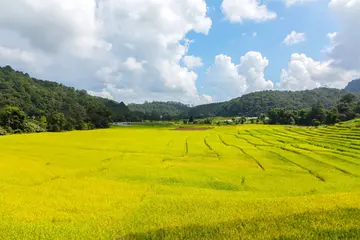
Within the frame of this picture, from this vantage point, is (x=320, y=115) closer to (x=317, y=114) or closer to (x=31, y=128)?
(x=317, y=114)

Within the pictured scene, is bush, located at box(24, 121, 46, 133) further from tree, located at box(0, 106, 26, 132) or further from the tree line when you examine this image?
the tree line

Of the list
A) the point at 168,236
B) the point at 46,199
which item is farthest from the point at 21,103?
the point at 168,236

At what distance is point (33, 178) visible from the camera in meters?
17.2

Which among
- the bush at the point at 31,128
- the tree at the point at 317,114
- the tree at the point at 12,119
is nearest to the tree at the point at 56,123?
the bush at the point at 31,128

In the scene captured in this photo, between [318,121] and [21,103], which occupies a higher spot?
[21,103]

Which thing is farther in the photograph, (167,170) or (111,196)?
(167,170)

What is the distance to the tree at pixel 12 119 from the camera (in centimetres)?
6184

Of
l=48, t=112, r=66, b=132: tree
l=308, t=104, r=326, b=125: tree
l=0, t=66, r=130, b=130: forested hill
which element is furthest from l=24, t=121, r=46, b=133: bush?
l=308, t=104, r=326, b=125: tree

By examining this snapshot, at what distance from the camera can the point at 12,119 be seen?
2504 inches

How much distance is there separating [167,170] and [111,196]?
766 centimetres

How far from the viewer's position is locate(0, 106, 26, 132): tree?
6184 centimetres

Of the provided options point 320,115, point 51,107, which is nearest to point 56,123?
point 51,107

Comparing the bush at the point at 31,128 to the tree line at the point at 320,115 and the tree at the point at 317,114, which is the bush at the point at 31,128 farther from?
the tree at the point at 317,114

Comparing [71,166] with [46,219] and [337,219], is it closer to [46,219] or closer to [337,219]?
[46,219]
